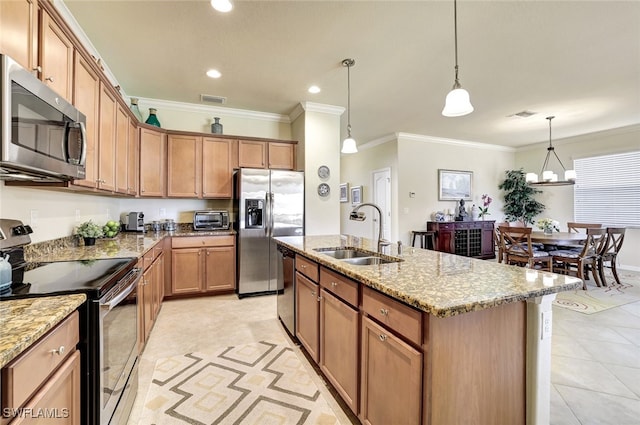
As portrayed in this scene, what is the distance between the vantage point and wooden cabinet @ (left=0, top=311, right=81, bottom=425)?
81cm

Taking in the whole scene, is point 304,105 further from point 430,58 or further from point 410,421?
point 410,421

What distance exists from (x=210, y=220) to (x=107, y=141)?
184cm

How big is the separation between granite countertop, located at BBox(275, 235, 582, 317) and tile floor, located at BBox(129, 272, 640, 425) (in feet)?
3.04

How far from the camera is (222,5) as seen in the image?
7.47 ft

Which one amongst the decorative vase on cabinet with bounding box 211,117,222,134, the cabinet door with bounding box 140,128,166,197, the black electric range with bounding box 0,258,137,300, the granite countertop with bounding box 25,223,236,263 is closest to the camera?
the black electric range with bounding box 0,258,137,300

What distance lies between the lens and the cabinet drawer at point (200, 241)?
383cm

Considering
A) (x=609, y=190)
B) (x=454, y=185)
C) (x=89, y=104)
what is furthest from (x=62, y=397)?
(x=609, y=190)

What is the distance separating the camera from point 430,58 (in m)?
3.12

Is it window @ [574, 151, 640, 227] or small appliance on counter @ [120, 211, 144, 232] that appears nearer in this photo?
small appliance on counter @ [120, 211, 144, 232]

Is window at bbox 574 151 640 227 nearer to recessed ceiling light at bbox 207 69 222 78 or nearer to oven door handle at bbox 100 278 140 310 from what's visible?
recessed ceiling light at bbox 207 69 222 78

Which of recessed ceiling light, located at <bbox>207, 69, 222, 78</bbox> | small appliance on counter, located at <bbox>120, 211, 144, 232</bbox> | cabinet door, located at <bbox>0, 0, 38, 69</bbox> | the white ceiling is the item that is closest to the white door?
the white ceiling

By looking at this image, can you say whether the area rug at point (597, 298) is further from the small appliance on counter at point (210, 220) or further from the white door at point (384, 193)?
the small appliance on counter at point (210, 220)

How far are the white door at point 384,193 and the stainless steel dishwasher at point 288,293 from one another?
13.4 ft

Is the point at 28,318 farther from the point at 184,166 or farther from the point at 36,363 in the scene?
the point at 184,166
